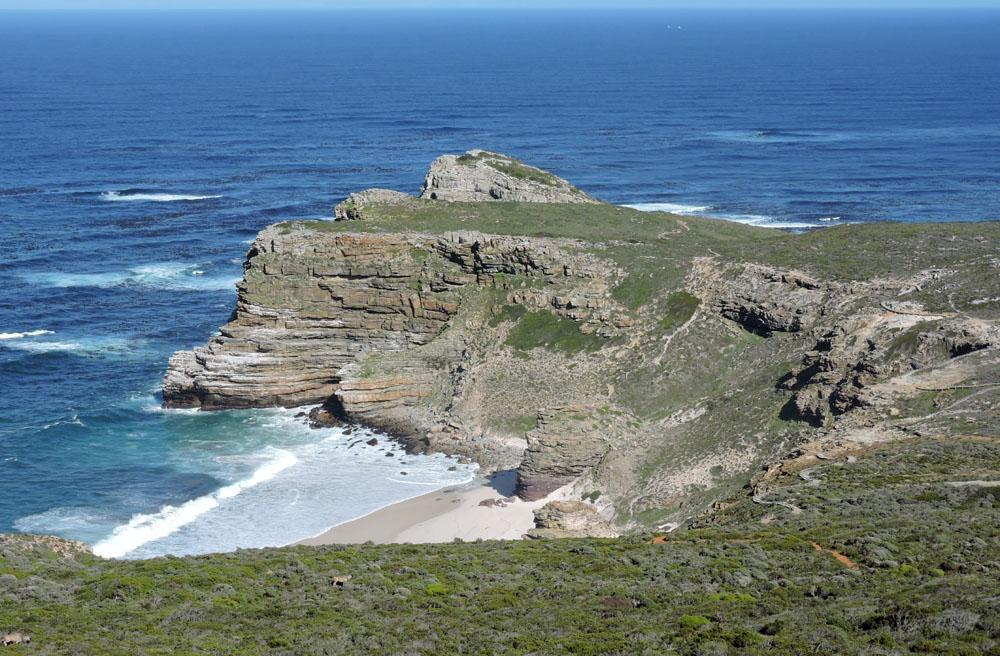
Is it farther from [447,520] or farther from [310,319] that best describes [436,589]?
[310,319]

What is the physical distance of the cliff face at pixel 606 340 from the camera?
167ft

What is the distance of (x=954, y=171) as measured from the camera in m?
130

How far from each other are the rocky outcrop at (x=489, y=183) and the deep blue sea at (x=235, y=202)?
693 inches

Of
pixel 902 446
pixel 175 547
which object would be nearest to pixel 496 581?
pixel 902 446

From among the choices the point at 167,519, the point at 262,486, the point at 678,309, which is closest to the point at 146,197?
the point at 262,486

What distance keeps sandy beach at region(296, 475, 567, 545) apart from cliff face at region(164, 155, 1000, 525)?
177 cm

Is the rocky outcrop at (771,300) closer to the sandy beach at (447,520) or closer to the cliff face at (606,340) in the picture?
the cliff face at (606,340)

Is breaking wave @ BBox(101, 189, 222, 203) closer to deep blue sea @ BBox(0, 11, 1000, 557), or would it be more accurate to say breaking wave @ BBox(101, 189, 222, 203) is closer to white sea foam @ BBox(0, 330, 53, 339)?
deep blue sea @ BBox(0, 11, 1000, 557)

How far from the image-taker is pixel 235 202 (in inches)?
4567

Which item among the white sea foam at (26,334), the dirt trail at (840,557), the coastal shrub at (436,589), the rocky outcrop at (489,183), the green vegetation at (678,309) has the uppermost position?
the rocky outcrop at (489,183)

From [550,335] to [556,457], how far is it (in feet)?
39.7

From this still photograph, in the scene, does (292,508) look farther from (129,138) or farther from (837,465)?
(129,138)

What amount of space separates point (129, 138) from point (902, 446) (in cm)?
12789

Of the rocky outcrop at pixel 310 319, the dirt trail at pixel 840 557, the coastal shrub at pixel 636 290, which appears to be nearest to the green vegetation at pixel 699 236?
the coastal shrub at pixel 636 290
